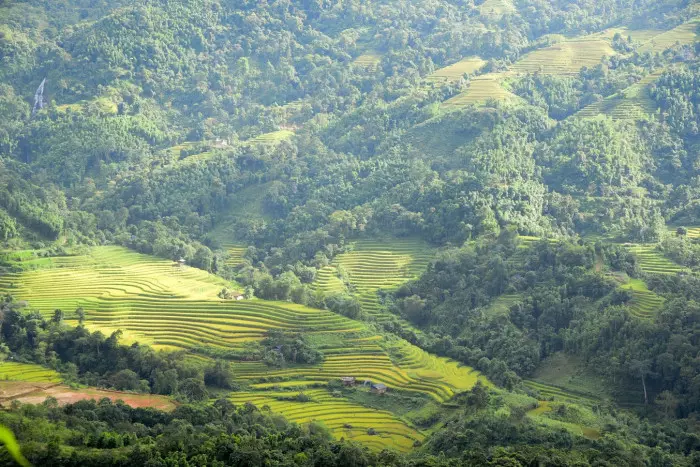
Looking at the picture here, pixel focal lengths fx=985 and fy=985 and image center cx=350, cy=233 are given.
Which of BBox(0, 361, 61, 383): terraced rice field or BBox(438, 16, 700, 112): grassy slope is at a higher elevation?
BBox(438, 16, 700, 112): grassy slope

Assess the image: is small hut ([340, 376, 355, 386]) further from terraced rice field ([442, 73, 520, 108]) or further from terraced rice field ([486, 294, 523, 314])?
terraced rice field ([442, 73, 520, 108])

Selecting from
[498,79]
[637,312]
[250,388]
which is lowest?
[250,388]

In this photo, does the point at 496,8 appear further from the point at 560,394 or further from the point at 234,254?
the point at 560,394

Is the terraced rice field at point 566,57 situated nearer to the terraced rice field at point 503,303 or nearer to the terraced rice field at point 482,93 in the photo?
the terraced rice field at point 482,93

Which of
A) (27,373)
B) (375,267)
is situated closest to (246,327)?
(27,373)

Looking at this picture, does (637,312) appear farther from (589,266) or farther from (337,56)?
(337,56)

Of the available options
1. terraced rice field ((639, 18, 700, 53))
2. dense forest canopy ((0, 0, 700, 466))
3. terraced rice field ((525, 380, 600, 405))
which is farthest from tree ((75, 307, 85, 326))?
terraced rice field ((639, 18, 700, 53))

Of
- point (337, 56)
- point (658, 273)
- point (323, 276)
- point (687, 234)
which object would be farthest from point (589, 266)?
point (337, 56)
